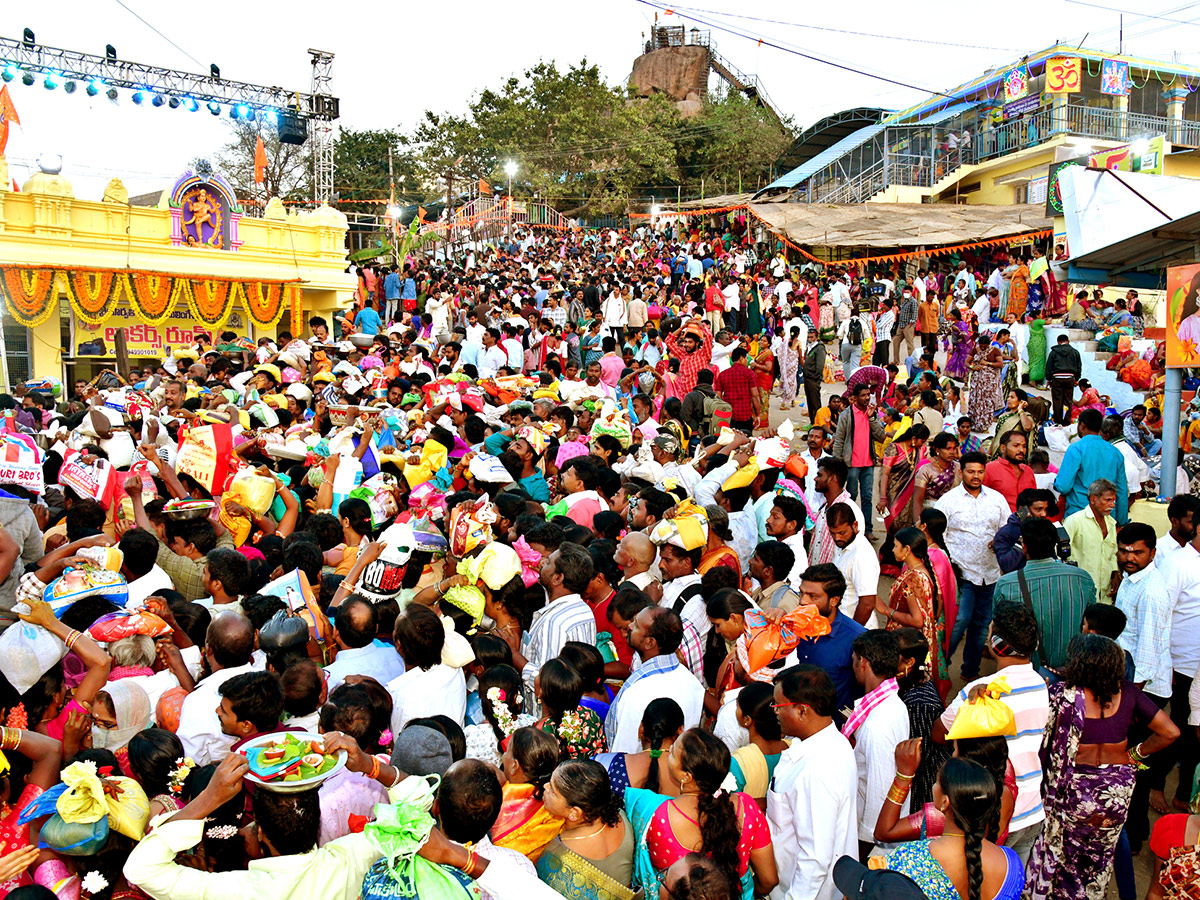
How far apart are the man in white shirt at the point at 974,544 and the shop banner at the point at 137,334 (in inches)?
548

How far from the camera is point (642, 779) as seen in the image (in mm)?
3449

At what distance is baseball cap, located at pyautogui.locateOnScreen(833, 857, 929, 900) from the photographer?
2715 mm

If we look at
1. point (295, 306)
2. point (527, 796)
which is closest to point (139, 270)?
point (295, 306)

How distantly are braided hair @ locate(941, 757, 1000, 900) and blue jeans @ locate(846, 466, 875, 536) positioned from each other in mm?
5510

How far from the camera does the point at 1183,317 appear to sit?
6352 mm

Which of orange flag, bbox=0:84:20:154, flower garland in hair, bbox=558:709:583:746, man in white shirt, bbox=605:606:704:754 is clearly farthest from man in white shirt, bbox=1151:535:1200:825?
orange flag, bbox=0:84:20:154

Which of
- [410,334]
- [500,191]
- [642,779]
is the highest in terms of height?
[500,191]

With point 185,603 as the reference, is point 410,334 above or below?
above

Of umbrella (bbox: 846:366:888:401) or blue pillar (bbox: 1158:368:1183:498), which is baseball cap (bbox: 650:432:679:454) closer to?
umbrella (bbox: 846:366:888:401)

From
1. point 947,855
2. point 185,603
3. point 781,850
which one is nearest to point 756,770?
point 781,850

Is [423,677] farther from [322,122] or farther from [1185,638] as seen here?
[322,122]

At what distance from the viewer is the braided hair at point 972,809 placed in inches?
116

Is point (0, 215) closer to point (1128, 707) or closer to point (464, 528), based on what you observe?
point (464, 528)

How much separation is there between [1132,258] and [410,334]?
887cm
